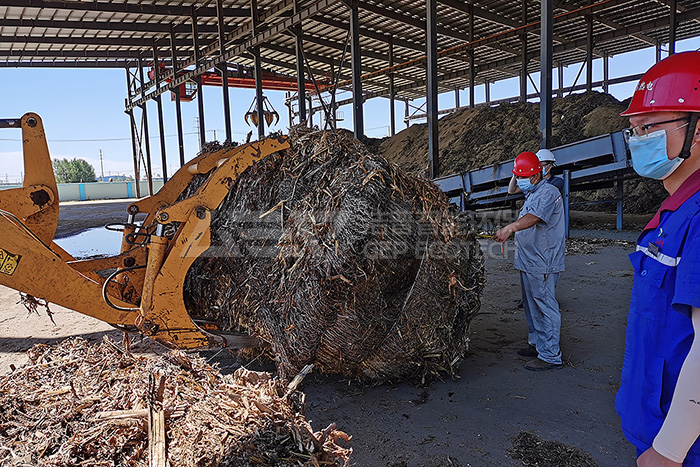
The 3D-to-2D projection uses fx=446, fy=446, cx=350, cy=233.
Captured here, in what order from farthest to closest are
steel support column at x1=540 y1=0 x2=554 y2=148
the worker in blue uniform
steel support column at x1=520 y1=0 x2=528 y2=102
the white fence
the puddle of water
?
the white fence
steel support column at x1=520 y1=0 x2=528 y2=102
the puddle of water
steel support column at x1=540 y1=0 x2=554 y2=148
the worker in blue uniform

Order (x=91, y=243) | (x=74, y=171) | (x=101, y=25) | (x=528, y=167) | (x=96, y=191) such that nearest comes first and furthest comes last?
(x=528, y=167)
(x=91, y=243)
(x=101, y=25)
(x=96, y=191)
(x=74, y=171)

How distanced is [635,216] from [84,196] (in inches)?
1493

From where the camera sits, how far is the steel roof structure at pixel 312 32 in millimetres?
11930

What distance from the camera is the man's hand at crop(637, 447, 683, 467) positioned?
116 cm

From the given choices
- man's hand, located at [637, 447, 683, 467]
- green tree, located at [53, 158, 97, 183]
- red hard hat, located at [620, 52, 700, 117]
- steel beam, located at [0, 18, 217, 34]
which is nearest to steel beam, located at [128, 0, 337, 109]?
steel beam, located at [0, 18, 217, 34]

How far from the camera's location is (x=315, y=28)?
1480 centimetres

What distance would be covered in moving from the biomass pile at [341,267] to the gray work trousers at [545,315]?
0.51m

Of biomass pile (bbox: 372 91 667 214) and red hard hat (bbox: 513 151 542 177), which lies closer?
red hard hat (bbox: 513 151 542 177)

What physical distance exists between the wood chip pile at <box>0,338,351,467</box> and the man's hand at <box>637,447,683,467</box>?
3.98 feet

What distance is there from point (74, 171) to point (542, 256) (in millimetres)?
61911

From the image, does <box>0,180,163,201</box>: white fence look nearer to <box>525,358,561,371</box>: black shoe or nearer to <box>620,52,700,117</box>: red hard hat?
<box>525,358,561,371</box>: black shoe

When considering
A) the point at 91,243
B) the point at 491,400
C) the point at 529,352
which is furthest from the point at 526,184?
the point at 91,243

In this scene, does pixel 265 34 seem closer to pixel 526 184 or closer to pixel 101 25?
pixel 101 25

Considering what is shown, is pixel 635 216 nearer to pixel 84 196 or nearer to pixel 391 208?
pixel 391 208
